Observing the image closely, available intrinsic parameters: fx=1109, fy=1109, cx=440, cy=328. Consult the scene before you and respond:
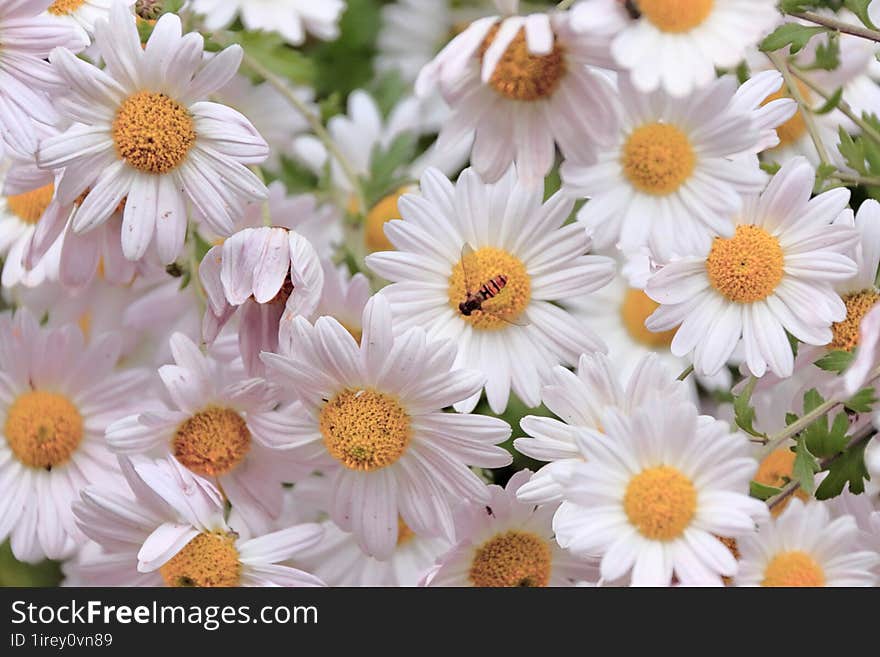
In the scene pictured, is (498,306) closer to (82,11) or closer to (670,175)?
(670,175)

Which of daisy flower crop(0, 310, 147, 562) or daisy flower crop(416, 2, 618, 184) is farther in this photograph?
daisy flower crop(0, 310, 147, 562)

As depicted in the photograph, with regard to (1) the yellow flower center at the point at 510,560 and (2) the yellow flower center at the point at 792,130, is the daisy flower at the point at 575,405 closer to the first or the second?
(1) the yellow flower center at the point at 510,560

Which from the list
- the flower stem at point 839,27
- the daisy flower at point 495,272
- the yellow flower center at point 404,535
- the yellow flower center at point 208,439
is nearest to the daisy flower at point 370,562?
the yellow flower center at point 404,535

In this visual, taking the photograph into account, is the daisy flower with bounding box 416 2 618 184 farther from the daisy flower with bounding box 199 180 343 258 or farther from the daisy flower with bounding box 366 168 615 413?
the daisy flower with bounding box 199 180 343 258

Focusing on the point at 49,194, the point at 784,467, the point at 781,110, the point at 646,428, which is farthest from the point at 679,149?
the point at 49,194

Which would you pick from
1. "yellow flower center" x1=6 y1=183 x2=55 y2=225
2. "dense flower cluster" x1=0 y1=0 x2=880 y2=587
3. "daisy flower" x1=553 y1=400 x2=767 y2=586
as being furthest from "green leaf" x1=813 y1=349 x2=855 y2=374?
"yellow flower center" x1=6 y1=183 x2=55 y2=225
